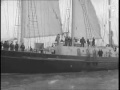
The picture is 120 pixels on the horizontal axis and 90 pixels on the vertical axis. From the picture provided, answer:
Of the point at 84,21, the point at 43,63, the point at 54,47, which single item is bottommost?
the point at 43,63

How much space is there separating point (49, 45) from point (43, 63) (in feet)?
22.7

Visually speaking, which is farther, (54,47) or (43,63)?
(54,47)

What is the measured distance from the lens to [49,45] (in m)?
36.5

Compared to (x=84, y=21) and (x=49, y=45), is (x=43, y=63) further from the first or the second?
(x=84, y=21)

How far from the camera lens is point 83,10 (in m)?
36.6

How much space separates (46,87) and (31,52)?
28.0 feet

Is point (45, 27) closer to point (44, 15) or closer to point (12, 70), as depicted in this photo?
point (44, 15)

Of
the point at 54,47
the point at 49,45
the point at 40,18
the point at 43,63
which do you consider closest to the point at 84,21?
the point at 49,45

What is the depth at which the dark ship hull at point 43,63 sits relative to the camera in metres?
28.1

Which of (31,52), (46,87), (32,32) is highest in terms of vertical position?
(32,32)

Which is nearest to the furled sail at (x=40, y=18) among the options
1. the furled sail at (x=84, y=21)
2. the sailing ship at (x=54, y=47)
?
the sailing ship at (x=54, y=47)

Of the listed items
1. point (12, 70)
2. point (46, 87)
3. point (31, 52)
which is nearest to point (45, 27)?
point (31, 52)

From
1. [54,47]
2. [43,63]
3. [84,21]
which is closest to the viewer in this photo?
[43,63]

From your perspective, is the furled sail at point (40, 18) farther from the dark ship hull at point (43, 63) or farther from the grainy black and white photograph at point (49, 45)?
the dark ship hull at point (43, 63)
